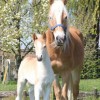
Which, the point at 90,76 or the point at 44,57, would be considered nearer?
the point at 44,57

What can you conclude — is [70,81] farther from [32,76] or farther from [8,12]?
[8,12]

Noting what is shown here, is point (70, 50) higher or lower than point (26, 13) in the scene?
lower

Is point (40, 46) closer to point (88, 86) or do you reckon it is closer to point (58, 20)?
point (58, 20)

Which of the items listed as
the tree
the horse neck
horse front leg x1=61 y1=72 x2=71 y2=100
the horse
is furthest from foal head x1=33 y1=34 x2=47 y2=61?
the tree

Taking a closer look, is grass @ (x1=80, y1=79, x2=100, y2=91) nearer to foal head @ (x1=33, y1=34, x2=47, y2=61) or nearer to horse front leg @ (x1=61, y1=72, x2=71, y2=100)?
horse front leg @ (x1=61, y1=72, x2=71, y2=100)

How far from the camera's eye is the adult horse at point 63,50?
520 cm

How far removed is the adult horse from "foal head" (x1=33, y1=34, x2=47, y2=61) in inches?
25.0

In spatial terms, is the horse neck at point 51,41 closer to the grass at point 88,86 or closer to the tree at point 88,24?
the grass at point 88,86

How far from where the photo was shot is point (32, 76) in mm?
4492

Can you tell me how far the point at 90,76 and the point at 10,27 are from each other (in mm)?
5633

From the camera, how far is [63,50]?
19.9 feet

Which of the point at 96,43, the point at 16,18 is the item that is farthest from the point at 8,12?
the point at 96,43

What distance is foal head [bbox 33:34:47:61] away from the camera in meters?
4.19

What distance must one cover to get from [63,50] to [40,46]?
183cm
